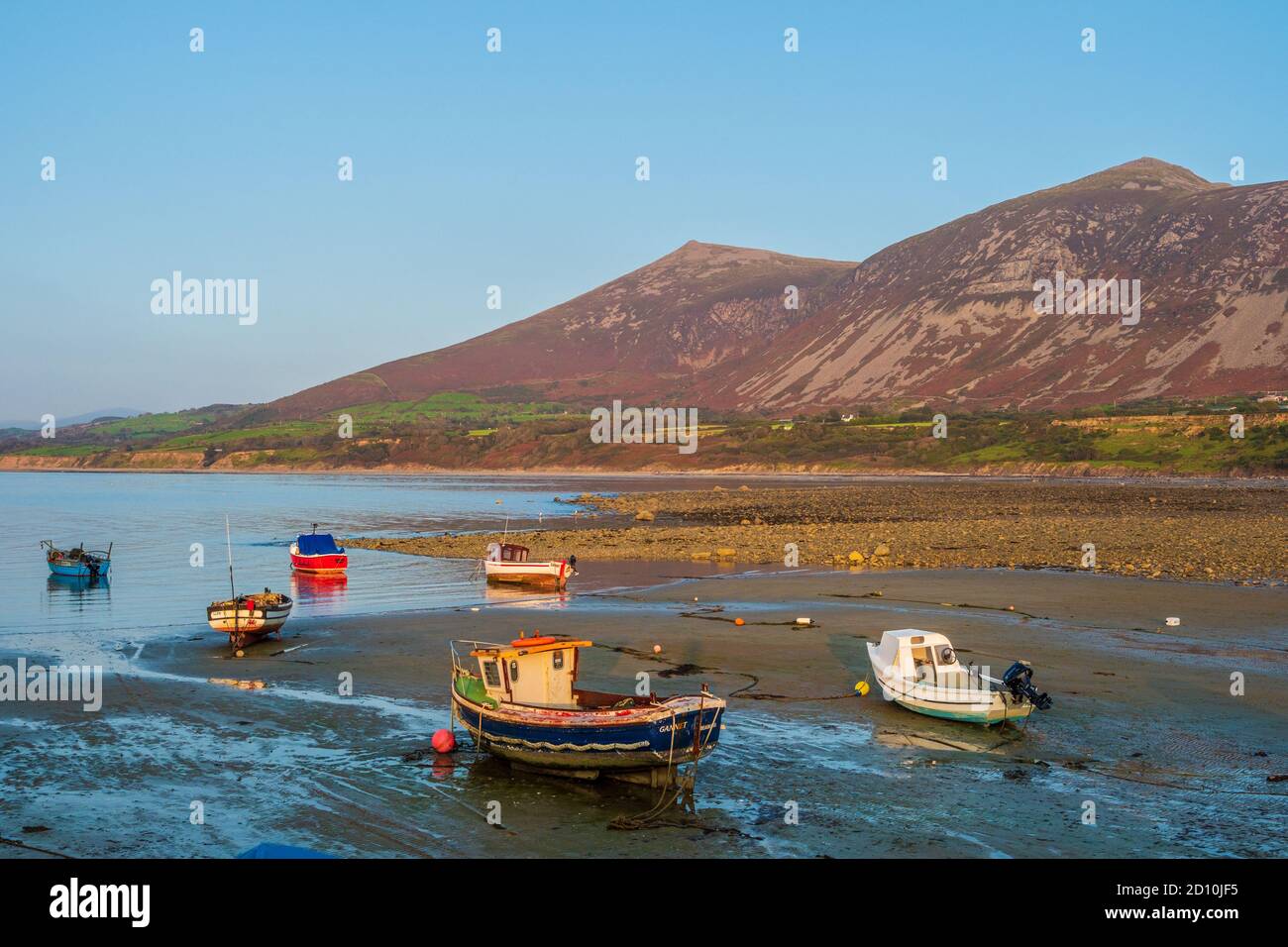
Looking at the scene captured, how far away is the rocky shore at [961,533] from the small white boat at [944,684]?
95.4 ft

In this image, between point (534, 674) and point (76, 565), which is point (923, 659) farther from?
point (76, 565)

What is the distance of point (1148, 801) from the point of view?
21203mm

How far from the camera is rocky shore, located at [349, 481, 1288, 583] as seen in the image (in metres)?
58.7

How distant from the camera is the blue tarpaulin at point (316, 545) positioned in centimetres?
6075

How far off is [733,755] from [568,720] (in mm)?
4027

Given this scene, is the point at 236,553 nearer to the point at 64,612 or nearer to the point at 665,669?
the point at 64,612

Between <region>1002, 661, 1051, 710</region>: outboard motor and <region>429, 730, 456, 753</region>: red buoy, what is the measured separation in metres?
12.6

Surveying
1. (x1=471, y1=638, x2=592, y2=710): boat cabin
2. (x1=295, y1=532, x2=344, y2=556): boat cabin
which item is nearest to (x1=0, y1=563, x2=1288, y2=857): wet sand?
(x1=471, y1=638, x2=592, y2=710): boat cabin

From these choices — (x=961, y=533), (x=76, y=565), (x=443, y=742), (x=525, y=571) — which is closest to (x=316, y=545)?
(x=76, y=565)

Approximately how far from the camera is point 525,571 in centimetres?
5347

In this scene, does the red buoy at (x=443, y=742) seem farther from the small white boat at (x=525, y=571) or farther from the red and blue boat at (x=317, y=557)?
the red and blue boat at (x=317, y=557)
